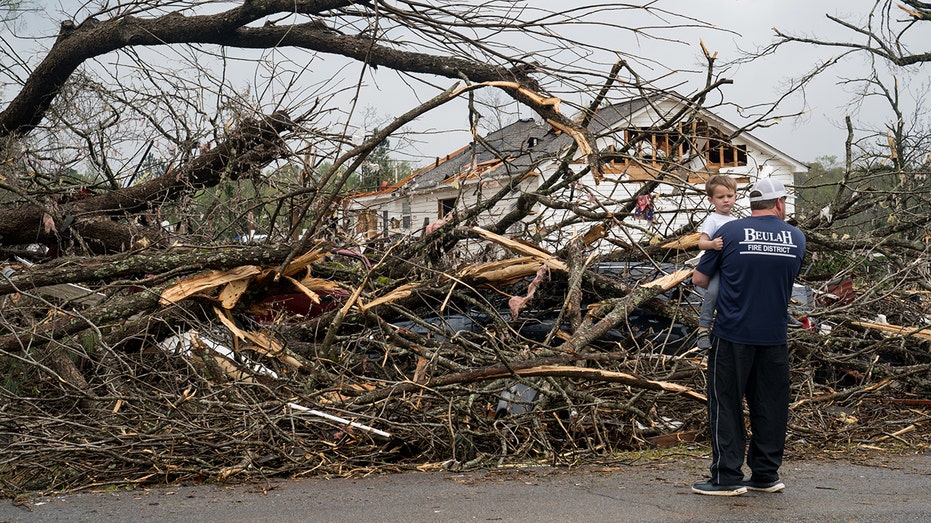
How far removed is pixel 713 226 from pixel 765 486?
1.49 metres

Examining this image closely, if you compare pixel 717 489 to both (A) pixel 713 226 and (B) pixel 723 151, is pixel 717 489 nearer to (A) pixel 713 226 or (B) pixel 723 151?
(A) pixel 713 226

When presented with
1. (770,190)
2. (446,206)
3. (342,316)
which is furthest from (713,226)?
(446,206)

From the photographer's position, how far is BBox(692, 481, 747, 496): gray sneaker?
4531 millimetres

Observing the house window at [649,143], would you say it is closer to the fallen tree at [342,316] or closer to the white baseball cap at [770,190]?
the fallen tree at [342,316]

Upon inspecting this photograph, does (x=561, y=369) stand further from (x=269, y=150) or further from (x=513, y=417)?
(x=269, y=150)

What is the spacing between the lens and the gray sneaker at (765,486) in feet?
15.2

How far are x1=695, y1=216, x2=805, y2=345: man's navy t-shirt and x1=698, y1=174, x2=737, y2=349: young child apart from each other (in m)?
0.13

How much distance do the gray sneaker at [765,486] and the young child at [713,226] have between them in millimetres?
806

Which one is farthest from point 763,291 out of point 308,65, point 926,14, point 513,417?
point 926,14

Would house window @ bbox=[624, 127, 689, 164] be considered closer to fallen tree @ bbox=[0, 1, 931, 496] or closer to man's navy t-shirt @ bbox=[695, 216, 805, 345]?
fallen tree @ bbox=[0, 1, 931, 496]

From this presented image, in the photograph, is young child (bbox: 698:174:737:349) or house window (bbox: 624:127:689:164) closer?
young child (bbox: 698:174:737:349)

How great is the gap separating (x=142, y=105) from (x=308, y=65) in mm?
2405

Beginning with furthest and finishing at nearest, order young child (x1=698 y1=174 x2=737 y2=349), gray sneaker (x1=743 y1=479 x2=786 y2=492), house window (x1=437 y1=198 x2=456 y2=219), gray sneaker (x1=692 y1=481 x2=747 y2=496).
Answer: house window (x1=437 y1=198 x2=456 y2=219) → young child (x1=698 y1=174 x2=737 y2=349) → gray sneaker (x1=743 y1=479 x2=786 y2=492) → gray sneaker (x1=692 y1=481 x2=747 y2=496)

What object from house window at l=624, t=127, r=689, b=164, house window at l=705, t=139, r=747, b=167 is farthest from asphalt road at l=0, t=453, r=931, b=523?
house window at l=705, t=139, r=747, b=167
